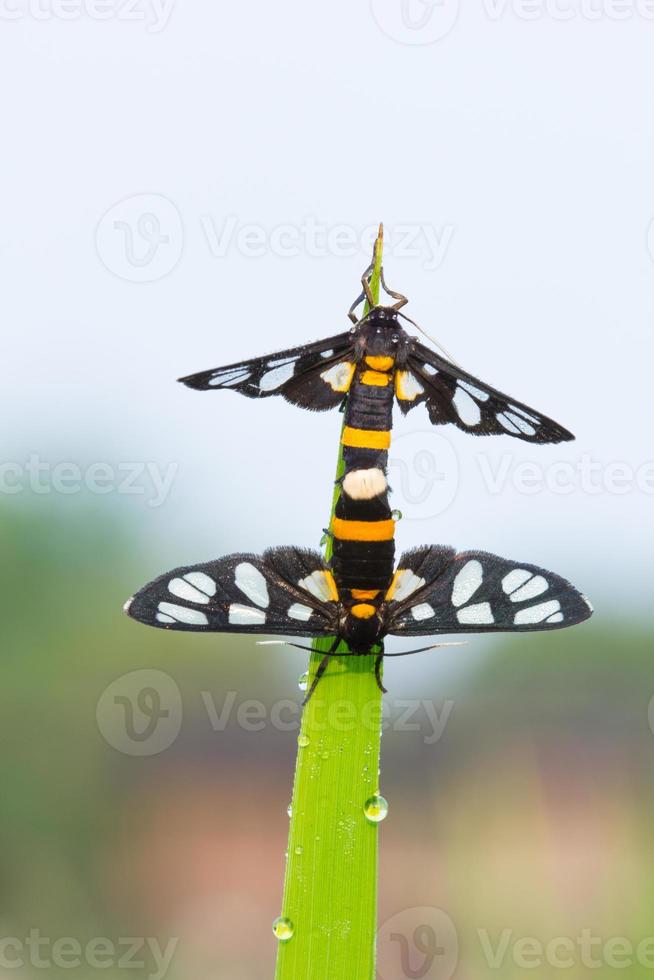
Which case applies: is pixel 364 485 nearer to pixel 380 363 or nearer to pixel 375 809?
pixel 380 363

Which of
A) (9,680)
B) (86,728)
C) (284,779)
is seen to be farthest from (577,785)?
(9,680)

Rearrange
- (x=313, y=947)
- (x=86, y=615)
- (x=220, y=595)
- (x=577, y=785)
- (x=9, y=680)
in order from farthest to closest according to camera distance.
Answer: (x=86, y=615) → (x=9, y=680) → (x=577, y=785) → (x=220, y=595) → (x=313, y=947)

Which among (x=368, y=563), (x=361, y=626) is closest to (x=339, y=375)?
(x=368, y=563)

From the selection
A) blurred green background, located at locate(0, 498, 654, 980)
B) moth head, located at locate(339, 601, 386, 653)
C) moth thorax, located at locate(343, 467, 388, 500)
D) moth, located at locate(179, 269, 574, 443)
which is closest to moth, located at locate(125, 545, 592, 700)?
moth head, located at locate(339, 601, 386, 653)

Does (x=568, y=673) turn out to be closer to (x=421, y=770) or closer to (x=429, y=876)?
(x=421, y=770)

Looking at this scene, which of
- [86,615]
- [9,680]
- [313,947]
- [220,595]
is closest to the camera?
[313,947]

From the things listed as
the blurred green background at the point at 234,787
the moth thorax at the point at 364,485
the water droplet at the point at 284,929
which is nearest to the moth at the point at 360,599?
the moth thorax at the point at 364,485
